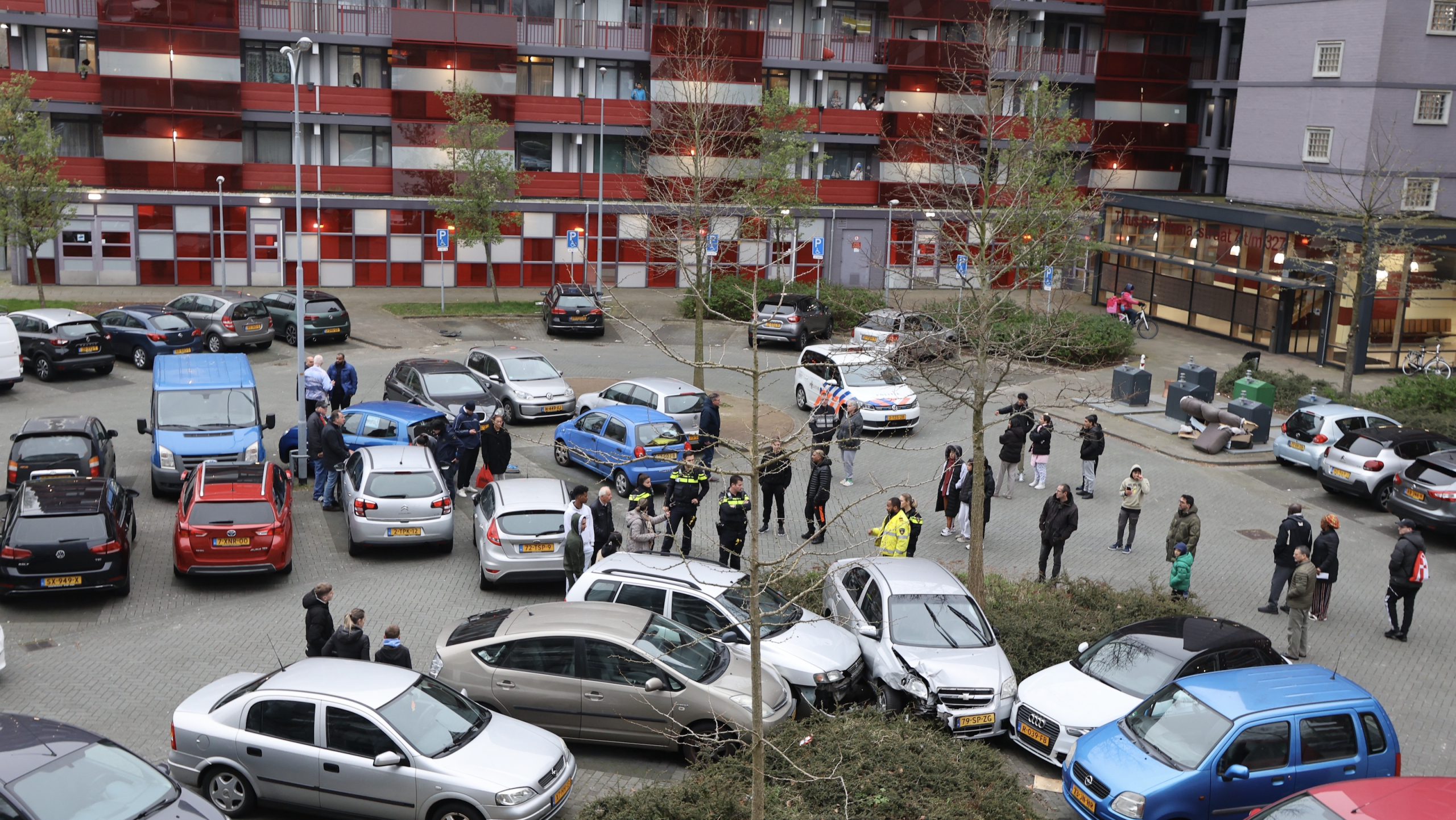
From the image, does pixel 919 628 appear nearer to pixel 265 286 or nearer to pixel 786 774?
pixel 786 774

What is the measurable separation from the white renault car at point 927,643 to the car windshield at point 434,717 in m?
3.81

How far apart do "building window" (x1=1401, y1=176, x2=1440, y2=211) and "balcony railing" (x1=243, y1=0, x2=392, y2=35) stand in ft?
106

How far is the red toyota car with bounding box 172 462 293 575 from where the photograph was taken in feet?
55.8

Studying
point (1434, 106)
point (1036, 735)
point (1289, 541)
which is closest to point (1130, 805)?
point (1036, 735)

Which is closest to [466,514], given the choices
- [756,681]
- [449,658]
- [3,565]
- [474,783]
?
[3,565]

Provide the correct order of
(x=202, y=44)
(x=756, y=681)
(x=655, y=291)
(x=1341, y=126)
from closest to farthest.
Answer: (x=756, y=681) < (x=1341, y=126) < (x=202, y=44) < (x=655, y=291)

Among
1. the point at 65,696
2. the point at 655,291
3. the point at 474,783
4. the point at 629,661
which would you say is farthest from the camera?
the point at 655,291

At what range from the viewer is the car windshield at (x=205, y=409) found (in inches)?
850

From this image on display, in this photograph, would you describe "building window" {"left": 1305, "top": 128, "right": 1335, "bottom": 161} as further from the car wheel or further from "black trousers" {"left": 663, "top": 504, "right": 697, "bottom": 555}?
the car wheel

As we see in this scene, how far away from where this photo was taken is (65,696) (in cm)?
1377

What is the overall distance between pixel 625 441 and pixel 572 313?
15.8 metres

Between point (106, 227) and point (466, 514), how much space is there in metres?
27.0

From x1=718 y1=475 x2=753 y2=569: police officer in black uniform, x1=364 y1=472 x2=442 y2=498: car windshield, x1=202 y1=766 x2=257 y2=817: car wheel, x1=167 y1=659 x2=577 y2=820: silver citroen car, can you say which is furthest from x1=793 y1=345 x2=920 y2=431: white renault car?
x1=202 y1=766 x2=257 y2=817: car wheel

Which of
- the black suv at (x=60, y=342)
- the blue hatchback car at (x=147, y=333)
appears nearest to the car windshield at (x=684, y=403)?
the blue hatchback car at (x=147, y=333)
